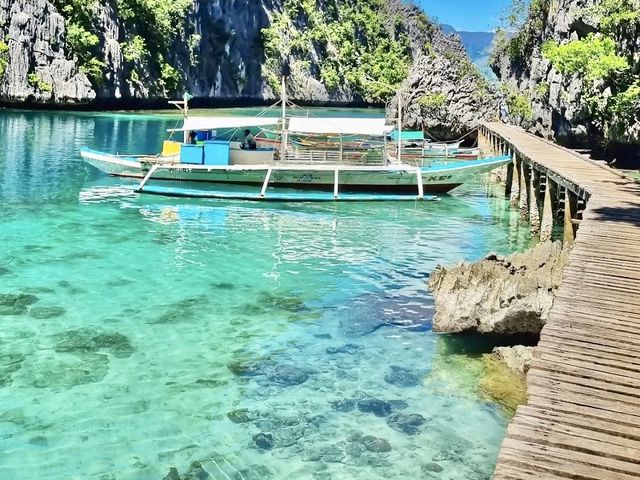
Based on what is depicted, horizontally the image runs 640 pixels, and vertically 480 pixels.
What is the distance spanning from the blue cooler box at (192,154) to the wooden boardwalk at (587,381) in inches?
728

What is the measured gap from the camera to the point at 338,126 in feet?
90.0

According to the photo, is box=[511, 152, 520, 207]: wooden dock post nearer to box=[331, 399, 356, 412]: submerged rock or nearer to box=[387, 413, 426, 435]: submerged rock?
box=[331, 399, 356, 412]: submerged rock

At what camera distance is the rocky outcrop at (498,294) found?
11.3 meters

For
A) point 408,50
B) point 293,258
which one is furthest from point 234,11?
point 293,258

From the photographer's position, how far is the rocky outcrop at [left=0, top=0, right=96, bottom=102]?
67750mm

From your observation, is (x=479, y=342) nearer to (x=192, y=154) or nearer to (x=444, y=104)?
(x=192, y=154)

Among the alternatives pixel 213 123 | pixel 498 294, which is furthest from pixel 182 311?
pixel 213 123

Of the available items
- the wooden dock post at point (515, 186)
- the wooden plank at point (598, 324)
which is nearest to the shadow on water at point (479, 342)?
the wooden plank at point (598, 324)

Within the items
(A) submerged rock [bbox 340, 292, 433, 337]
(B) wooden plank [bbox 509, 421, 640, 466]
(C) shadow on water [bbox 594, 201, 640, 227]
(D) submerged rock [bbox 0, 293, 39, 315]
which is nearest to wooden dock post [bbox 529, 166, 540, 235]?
(C) shadow on water [bbox 594, 201, 640, 227]

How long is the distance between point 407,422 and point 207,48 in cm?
10542

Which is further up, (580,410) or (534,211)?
(534,211)

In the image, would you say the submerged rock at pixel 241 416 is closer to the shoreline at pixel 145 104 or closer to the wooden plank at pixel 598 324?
the wooden plank at pixel 598 324

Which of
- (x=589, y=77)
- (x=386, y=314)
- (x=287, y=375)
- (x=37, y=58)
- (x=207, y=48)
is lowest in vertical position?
(x=287, y=375)

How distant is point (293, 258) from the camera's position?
1748cm
